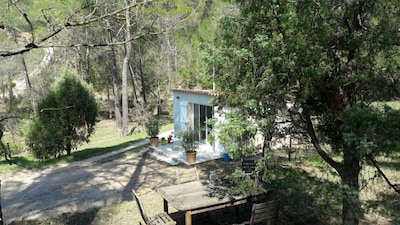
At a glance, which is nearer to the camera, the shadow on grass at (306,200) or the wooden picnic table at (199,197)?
the shadow on grass at (306,200)

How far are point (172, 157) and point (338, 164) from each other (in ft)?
27.1

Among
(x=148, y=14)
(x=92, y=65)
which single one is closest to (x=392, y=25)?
(x=148, y=14)

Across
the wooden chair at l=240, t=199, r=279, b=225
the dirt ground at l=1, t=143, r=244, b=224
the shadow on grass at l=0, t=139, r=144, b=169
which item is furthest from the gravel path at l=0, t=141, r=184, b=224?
the wooden chair at l=240, t=199, r=279, b=225

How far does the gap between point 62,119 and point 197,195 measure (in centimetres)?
944

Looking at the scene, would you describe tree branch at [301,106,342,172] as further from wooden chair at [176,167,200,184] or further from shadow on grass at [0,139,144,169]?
shadow on grass at [0,139,144,169]

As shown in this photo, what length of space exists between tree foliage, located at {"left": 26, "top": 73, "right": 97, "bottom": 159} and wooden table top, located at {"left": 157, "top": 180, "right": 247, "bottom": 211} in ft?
28.1

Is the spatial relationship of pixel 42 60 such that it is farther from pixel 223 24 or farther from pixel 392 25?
pixel 392 25

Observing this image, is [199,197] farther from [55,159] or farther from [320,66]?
[55,159]

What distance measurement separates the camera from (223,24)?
16.1 ft

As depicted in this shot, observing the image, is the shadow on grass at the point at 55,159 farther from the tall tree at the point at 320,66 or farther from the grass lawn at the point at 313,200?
the tall tree at the point at 320,66

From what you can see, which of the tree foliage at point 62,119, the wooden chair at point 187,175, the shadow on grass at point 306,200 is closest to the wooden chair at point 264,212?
the shadow on grass at point 306,200

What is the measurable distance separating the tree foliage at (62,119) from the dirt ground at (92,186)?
148cm

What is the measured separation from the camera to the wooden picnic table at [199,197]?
520 cm

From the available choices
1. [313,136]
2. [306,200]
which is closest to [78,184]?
[306,200]
